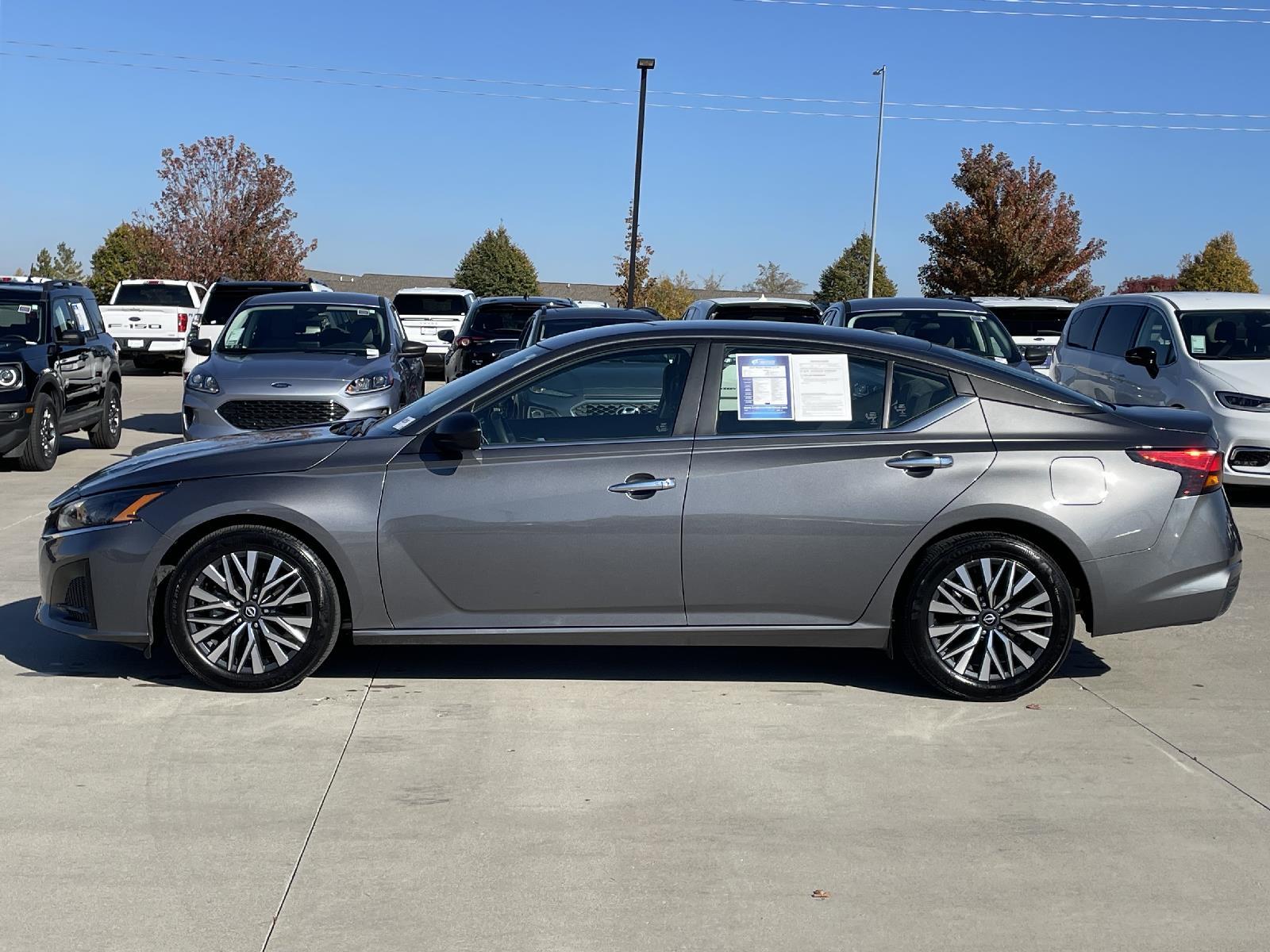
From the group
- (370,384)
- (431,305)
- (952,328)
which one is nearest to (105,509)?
(370,384)

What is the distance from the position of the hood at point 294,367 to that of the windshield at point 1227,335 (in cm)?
703

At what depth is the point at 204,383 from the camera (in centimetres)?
1254

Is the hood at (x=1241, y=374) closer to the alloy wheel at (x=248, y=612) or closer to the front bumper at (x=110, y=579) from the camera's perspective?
the alloy wheel at (x=248, y=612)

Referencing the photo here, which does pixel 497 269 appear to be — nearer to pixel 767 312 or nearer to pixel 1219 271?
pixel 1219 271

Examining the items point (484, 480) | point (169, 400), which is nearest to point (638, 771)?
point (484, 480)

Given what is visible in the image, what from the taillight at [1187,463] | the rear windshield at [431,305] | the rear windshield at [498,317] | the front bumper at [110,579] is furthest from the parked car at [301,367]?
the rear windshield at [431,305]

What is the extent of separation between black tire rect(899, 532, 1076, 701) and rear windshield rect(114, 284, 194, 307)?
2477 centimetres

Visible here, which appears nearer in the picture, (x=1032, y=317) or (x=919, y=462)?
(x=919, y=462)

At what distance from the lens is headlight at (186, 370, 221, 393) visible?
1242cm

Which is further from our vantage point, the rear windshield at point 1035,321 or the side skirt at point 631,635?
the rear windshield at point 1035,321

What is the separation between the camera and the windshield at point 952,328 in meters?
13.3

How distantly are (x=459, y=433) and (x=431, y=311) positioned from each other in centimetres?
2300

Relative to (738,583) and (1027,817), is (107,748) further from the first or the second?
(1027,817)

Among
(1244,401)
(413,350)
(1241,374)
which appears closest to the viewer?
(1244,401)
